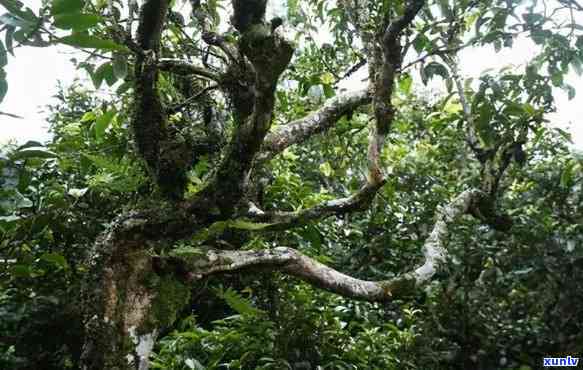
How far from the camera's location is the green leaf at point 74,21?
1232mm

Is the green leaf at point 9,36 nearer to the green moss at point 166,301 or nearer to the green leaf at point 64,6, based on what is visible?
the green leaf at point 64,6

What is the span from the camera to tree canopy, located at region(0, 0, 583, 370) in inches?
75.6

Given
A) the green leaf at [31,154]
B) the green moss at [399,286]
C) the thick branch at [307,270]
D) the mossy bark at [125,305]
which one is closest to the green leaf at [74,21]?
the green leaf at [31,154]

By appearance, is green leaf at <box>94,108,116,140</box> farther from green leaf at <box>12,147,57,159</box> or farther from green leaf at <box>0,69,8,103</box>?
green leaf at <box>0,69,8,103</box>

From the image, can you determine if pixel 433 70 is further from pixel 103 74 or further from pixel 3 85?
pixel 3 85

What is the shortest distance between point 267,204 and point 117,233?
1875 millimetres

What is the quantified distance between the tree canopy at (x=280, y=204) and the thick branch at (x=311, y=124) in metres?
0.01

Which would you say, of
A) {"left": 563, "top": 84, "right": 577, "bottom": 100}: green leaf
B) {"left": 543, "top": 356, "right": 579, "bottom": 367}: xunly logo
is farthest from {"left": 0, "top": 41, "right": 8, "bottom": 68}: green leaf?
{"left": 543, "top": 356, "right": 579, "bottom": 367}: xunly logo

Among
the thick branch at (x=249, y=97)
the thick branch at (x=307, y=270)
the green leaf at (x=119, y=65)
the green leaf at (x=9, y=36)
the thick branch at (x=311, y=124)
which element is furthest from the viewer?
the thick branch at (x=311, y=124)

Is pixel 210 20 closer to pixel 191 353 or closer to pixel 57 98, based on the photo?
pixel 191 353

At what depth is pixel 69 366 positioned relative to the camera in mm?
3676

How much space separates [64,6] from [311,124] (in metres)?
1.64

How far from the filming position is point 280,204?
3.84m

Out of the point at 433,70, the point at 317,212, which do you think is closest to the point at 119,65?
the point at 317,212
